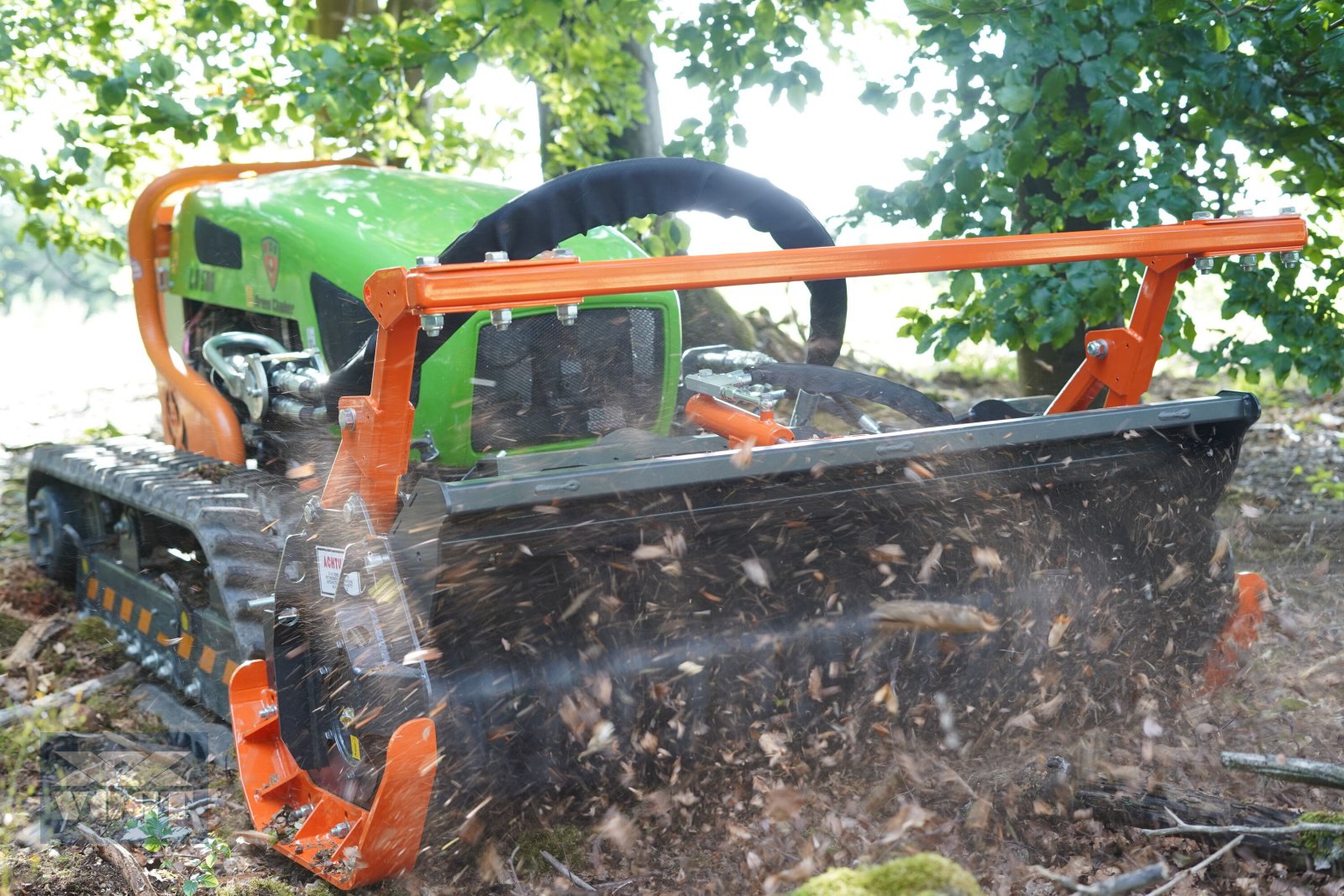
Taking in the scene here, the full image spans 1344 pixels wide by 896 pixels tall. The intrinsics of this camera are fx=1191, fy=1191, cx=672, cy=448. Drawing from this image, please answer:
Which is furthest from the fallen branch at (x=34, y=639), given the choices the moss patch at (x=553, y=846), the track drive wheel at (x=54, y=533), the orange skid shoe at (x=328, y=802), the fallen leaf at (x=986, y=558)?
the fallen leaf at (x=986, y=558)

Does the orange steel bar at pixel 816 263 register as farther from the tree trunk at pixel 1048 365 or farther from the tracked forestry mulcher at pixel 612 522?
the tree trunk at pixel 1048 365

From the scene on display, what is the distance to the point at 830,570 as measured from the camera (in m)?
3.43

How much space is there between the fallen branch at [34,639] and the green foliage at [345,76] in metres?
2.54

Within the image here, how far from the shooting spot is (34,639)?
496cm

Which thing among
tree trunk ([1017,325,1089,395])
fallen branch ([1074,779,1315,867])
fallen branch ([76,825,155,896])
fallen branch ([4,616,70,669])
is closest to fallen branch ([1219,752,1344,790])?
fallen branch ([1074,779,1315,867])

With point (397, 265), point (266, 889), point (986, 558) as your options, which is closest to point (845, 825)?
point (986, 558)

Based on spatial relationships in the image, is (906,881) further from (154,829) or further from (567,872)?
(154,829)

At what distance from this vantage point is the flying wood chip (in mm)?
3396

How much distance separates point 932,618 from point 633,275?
4.56ft

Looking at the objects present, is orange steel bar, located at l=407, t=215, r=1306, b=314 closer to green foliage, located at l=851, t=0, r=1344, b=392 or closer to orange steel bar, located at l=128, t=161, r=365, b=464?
green foliage, located at l=851, t=0, r=1344, b=392

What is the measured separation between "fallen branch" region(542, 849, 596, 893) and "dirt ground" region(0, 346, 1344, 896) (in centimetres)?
1

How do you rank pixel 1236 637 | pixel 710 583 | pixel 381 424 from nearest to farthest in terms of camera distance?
pixel 381 424, pixel 710 583, pixel 1236 637

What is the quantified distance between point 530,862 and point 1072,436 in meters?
1.89

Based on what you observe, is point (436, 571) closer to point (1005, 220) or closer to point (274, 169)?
point (274, 169)
